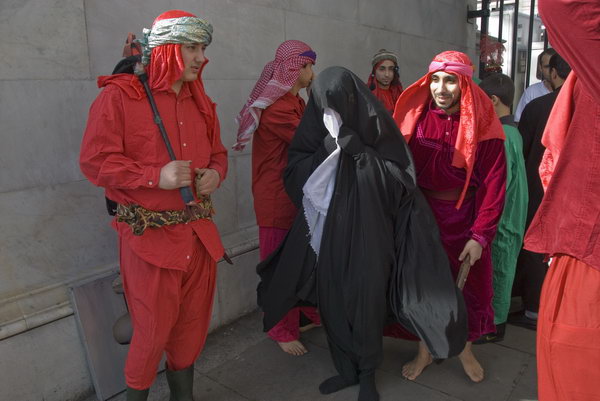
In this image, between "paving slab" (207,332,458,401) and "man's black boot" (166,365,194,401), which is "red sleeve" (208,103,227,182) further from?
"paving slab" (207,332,458,401)

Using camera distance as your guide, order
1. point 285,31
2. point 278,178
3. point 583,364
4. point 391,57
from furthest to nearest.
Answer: point 391,57, point 285,31, point 278,178, point 583,364

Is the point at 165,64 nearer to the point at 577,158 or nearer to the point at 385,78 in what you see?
the point at 577,158

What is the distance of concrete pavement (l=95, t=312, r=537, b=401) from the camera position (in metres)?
2.81

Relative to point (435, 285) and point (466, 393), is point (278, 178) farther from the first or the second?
point (466, 393)

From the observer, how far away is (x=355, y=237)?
8.48 ft

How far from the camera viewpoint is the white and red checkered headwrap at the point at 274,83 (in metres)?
3.04

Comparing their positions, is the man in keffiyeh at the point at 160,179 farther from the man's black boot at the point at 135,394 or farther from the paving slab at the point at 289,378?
the paving slab at the point at 289,378

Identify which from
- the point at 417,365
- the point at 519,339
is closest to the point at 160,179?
the point at 417,365

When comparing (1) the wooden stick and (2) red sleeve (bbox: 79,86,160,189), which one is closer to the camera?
(2) red sleeve (bbox: 79,86,160,189)

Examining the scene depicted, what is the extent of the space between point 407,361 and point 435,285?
83 centimetres

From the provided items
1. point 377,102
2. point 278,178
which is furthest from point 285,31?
point 377,102

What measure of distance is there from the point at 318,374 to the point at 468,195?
1328mm

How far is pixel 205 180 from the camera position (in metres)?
2.31

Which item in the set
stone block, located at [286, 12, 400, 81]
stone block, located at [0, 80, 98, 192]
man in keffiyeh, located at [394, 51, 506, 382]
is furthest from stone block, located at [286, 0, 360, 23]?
stone block, located at [0, 80, 98, 192]
